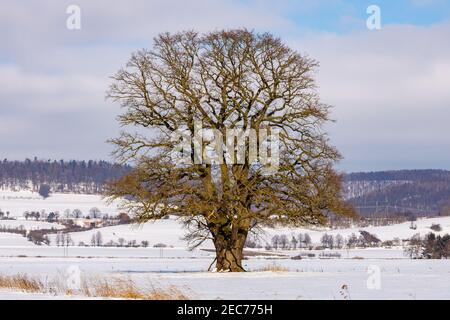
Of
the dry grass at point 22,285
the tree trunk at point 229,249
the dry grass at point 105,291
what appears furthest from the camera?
the tree trunk at point 229,249

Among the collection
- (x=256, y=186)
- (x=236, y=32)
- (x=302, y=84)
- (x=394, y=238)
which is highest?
(x=236, y=32)

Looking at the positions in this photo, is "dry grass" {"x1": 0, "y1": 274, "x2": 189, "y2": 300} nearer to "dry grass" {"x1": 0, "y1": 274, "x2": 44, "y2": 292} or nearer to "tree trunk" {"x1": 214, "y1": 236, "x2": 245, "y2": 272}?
"dry grass" {"x1": 0, "y1": 274, "x2": 44, "y2": 292}

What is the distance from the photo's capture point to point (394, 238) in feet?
615

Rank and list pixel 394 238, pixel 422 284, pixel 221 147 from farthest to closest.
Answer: pixel 394 238
pixel 221 147
pixel 422 284

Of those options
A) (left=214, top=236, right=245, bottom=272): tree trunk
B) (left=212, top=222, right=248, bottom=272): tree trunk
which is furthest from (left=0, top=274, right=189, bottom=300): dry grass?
(left=214, top=236, right=245, bottom=272): tree trunk

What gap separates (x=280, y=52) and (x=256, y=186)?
6.28 meters

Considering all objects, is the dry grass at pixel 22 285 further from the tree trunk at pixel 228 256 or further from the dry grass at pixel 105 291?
the tree trunk at pixel 228 256

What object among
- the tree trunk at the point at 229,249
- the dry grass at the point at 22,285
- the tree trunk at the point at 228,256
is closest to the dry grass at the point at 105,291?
the dry grass at the point at 22,285

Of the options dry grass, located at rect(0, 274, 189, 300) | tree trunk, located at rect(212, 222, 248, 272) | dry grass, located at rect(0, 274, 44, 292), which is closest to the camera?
dry grass, located at rect(0, 274, 189, 300)

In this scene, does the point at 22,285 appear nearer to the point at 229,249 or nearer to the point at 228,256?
the point at 228,256

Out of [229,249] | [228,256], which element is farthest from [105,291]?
[229,249]

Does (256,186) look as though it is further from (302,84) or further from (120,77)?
(120,77)

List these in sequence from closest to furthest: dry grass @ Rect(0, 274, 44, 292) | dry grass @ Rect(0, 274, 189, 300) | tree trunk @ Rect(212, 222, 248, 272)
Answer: dry grass @ Rect(0, 274, 189, 300)
dry grass @ Rect(0, 274, 44, 292)
tree trunk @ Rect(212, 222, 248, 272)
